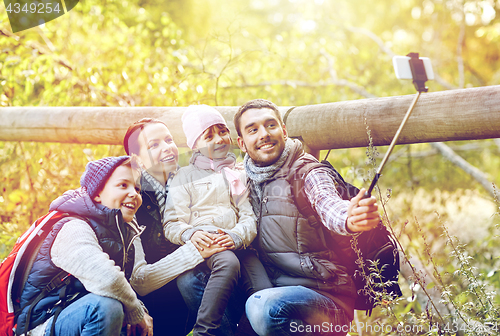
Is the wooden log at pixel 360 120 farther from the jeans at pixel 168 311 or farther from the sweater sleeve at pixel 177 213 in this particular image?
the jeans at pixel 168 311

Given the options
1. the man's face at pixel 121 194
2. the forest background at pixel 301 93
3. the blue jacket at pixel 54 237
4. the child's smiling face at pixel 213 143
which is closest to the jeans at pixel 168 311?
the blue jacket at pixel 54 237

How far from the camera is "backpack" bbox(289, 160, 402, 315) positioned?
6.03 feet

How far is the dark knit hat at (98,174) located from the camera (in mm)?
1836

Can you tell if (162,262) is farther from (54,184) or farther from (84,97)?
(84,97)

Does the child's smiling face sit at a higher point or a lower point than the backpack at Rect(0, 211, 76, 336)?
higher

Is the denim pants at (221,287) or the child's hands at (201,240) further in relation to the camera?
the child's hands at (201,240)

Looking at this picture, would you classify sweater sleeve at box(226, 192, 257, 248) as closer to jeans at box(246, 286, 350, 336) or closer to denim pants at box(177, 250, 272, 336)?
denim pants at box(177, 250, 272, 336)

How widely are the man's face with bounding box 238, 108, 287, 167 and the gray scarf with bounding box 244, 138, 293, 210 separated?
0.02 metres

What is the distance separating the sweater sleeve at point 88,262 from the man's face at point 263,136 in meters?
0.82

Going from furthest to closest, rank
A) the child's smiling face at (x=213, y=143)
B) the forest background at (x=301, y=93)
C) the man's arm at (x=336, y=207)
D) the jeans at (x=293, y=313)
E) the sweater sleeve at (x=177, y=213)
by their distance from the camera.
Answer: the forest background at (x=301, y=93) < the child's smiling face at (x=213, y=143) < the sweater sleeve at (x=177, y=213) < the jeans at (x=293, y=313) < the man's arm at (x=336, y=207)

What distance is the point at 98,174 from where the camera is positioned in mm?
1843

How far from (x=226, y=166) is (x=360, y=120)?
2.39ft

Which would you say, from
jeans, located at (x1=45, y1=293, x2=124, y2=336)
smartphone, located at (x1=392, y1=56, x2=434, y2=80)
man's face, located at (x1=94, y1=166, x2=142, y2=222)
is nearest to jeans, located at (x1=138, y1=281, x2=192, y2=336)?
jeans, located at (x1=45, y1=293, x2=124, y2=336)

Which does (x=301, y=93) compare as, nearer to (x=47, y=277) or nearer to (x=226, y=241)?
(x=226, y=241)
